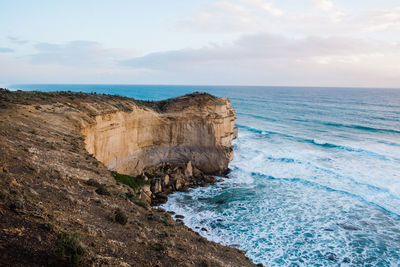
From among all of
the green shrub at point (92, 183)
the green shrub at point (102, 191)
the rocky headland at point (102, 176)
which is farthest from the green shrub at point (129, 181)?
the green shrub at point (102, 191)

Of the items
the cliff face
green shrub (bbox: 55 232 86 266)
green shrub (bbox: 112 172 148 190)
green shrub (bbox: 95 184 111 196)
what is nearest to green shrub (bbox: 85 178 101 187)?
green shrub (bbox: 95 184 111 196)

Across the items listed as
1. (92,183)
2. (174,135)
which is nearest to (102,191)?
(92,183)

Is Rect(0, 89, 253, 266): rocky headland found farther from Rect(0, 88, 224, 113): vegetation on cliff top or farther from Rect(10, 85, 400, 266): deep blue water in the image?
Rect(10, 85, 400, 266): deep blue water

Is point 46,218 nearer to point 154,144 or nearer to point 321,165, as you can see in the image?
point 154,144

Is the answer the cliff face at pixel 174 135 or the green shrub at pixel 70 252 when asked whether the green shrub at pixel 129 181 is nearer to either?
the cliff face at pixel 174 135

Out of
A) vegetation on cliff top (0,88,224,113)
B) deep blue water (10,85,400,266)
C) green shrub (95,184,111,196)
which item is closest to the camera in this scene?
green shrub (95,184,111,196)

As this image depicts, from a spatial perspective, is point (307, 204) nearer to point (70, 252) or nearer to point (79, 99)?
point (79, 99)

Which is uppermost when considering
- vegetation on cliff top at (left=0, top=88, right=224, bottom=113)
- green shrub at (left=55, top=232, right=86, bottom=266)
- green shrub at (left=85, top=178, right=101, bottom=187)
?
vegetation on cliff top at (left=0, top=88, right=224, bottom=113)


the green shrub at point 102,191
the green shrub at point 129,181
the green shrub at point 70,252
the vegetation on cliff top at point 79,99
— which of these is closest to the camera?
the green shrub at point 70,252
